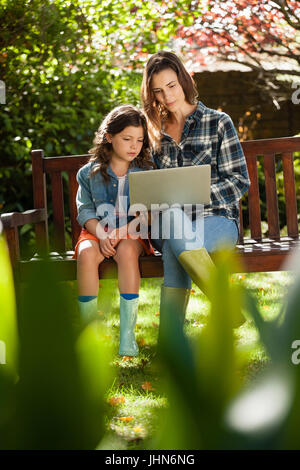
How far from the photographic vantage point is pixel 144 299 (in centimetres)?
392

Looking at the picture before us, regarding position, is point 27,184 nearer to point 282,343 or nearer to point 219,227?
point 219,227

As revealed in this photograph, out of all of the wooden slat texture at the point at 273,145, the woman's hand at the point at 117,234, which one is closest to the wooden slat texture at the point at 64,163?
the woman's hand at the point at 117,234

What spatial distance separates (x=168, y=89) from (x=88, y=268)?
90cm

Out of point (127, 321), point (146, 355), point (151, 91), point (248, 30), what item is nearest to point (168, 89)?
point (151, 91)

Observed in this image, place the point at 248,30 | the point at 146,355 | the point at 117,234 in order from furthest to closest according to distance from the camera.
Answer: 1. the point at 248,30
2. the point at 117,234
3. the point at 146,355

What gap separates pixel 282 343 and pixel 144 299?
354 cm

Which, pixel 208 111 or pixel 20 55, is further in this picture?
pixel 20 55

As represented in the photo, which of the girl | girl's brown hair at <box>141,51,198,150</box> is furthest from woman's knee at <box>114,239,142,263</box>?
girl's brown hair at <box>141,51,198,150</box>

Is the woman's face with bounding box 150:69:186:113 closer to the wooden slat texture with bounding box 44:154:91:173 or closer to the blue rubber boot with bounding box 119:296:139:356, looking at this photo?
the wooden slat texture with bounding box 44:154:91:173

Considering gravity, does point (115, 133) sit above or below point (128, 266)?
above

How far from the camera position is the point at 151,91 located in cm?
278

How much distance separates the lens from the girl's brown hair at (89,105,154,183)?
273cm

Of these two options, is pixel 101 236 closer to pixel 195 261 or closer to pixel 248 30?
pixel 195 261

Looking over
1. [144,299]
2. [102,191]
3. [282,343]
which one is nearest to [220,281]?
[282,343]
